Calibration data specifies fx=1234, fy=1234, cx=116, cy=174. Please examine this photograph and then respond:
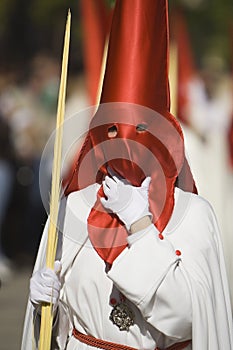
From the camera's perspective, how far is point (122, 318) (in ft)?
15.1

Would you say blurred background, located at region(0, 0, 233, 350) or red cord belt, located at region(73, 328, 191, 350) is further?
blurred background, located at region(0, 0, 233, 350)

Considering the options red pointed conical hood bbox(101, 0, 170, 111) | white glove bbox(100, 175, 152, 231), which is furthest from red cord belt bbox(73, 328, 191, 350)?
red pointed conical hood bbox(101, 0, 170, 111)

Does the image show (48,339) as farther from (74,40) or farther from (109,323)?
(74,40)

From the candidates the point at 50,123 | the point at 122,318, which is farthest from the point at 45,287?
the point at 50,123

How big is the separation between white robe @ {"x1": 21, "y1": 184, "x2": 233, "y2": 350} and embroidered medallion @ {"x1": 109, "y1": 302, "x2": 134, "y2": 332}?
0.06 feet

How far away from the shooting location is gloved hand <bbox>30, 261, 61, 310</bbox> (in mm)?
4582

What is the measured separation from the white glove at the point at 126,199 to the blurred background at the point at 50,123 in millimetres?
3919

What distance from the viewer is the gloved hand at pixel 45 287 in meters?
A: 4.58

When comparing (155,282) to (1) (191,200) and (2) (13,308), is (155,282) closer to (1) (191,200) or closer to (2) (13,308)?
(1) (191,200)

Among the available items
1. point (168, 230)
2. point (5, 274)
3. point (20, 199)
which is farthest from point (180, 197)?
point (20, 199)

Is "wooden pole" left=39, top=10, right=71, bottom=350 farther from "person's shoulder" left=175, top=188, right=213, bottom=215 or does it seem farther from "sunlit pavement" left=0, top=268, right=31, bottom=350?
"sunlit pavement" left=0, top=268, right=31, bottom=350

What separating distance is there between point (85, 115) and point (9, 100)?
9263 millimetres

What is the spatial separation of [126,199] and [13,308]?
6.29 m

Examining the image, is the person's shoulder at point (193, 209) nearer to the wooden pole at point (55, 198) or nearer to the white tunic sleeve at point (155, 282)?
the white tunic sleeve at point (155, 282)
